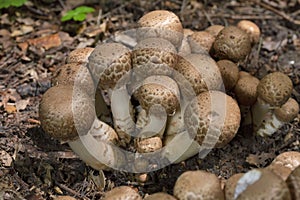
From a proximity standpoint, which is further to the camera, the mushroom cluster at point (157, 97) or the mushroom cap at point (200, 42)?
the mushroom cap at point (200, 42)

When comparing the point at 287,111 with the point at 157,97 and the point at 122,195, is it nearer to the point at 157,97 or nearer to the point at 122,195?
the point at 157,97

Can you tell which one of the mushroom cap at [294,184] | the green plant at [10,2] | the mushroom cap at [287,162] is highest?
the green plant at [10,2]

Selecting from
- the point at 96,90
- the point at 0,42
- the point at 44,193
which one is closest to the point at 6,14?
the point at 0,42

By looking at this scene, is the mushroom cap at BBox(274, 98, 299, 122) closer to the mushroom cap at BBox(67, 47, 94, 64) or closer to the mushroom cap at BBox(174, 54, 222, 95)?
the mushroom cap at BBox(174, 54, 222, 95)

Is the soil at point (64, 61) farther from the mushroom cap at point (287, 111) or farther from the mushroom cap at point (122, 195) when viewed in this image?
the mushroom cap at point (122, 195)

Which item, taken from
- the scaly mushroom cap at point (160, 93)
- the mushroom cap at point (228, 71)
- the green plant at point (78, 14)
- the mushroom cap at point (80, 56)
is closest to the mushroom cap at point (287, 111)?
the mushroom cap at point (228, 71)

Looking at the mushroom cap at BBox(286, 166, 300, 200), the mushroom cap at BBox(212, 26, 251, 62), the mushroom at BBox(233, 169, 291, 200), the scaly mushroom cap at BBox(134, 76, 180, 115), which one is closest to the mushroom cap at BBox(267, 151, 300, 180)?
the mushroom cap at BBox(286, 166, 300, 200)

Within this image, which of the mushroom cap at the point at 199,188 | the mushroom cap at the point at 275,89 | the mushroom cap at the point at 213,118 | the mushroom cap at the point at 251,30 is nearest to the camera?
the mushroom cap at the point at 199,188
